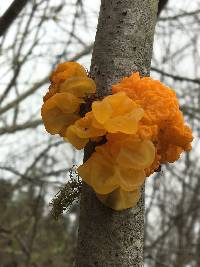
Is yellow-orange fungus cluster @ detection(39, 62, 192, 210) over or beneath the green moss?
over

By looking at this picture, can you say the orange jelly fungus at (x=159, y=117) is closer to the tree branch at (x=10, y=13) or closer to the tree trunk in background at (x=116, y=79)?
the tree trunk in background at (x=116, y=79)

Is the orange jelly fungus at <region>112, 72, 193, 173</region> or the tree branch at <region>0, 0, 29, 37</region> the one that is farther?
the tree branch at <region>0, 0, 29, 37</region>

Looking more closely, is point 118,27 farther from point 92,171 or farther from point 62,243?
point 62,243

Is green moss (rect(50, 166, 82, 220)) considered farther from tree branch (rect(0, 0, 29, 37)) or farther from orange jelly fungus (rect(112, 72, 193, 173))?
tree branch (rect(0, 0, 29, 37))

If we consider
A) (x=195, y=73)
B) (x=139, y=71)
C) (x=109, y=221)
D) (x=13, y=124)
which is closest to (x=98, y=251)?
(x=109, y=221)

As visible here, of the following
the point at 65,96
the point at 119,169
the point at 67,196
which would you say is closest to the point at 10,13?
A: the point at 65,96

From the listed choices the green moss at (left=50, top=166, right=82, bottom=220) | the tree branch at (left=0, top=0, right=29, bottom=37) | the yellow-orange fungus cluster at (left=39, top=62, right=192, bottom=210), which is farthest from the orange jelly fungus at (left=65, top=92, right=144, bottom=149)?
the tree branch at (left=0, top=0, right=29, bottom=37)
